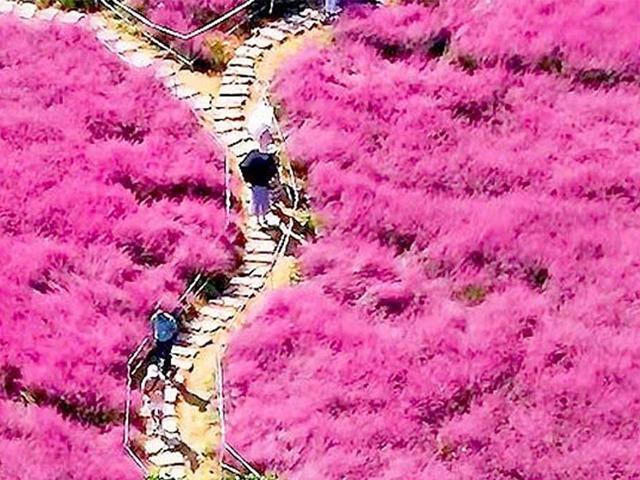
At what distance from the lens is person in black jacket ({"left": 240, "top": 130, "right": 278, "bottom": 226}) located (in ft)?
63.7

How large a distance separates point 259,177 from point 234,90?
3.10 m

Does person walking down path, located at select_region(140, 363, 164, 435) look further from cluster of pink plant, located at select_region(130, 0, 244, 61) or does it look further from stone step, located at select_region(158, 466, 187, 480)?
cluster of pink plant, located at select_region(130, 0, 244, 61)

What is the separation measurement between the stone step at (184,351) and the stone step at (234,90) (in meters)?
5.71

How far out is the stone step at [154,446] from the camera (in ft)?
53.1

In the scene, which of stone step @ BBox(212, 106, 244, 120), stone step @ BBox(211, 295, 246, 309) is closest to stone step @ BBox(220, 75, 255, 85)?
stone step @ BBox(212, 106, 244, 120)

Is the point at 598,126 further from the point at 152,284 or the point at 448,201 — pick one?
the point at 152,284

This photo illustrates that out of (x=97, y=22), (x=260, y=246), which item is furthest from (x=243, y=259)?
(x=97, y=22)

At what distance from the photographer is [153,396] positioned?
16.8 m

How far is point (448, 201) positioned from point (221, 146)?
3.70m

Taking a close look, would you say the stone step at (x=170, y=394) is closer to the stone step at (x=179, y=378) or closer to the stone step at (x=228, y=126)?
the stone step at (x=179, y=378)

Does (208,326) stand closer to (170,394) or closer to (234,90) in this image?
(170,394)

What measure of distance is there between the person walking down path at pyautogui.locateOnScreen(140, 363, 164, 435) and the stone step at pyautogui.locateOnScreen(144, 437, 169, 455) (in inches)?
4.5

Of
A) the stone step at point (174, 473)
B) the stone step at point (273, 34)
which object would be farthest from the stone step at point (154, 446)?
the stone step at point (273, 34)

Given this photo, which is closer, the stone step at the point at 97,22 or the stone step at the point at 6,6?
the stone step at the point at 97,22
